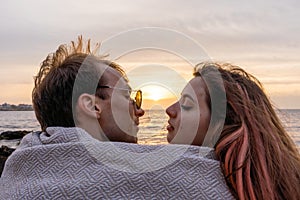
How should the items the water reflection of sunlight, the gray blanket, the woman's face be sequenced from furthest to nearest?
the water reflection of sunlight < the woman's face < the gray blanket

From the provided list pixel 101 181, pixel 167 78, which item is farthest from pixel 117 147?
pixel 167 78

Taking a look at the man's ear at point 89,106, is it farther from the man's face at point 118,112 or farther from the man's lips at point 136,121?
the man's lips at point 136,121

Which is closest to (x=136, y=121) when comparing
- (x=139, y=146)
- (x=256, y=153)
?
(x=139, y=146)

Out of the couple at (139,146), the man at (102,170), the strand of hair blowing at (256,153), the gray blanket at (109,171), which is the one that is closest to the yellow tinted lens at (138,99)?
the couple at (139,146)

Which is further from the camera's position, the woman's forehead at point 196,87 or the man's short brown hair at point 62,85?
the woman's forehead at point 196,87

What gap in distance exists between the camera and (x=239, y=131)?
7.24ft

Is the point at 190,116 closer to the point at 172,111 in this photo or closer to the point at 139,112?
the point at 172,111

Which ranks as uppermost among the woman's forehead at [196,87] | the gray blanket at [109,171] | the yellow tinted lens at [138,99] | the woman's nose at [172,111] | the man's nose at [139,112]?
the woman's forehead at [196,87]

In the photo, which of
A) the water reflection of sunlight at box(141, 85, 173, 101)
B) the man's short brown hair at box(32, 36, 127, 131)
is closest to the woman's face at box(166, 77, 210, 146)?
the water reflection of sunlight at box(141, 85, 173, 101)

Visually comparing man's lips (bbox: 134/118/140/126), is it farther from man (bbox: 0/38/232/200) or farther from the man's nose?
man (bbox: 0/38/232/200)

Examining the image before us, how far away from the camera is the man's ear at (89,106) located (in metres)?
2.38

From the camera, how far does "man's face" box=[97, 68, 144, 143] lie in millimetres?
2480

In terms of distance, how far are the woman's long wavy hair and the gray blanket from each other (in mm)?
77

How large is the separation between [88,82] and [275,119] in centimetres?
86
